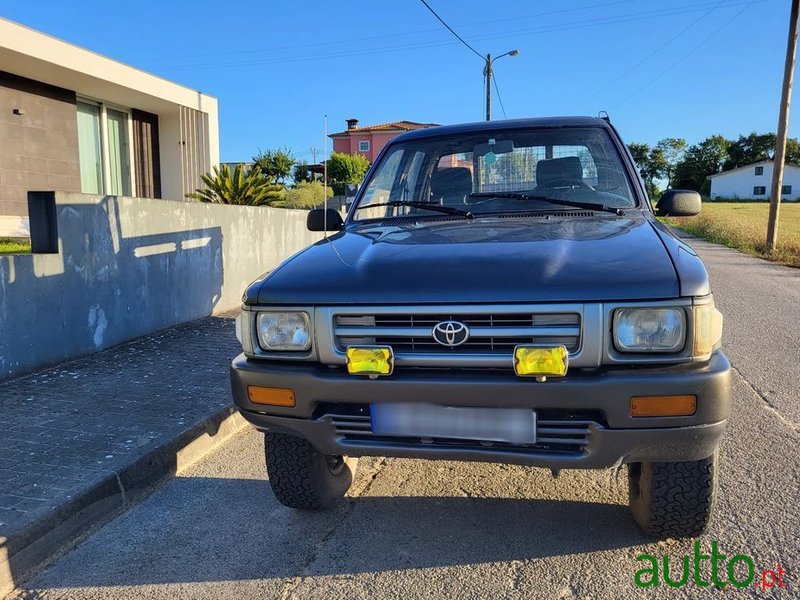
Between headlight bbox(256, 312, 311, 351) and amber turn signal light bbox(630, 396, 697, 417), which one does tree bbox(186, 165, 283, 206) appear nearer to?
headlight bbox(256, 312, 311, 351)

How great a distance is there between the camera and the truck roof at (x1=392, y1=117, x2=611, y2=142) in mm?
3870

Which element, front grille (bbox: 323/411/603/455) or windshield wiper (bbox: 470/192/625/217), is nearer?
front grille (bbox: 323/411/603/455)

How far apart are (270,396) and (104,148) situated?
15.2m

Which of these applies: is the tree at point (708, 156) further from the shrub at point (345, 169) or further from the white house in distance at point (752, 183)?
the shrub at point (345, 169)

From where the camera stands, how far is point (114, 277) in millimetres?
6223

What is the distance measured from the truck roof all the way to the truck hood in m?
1.04

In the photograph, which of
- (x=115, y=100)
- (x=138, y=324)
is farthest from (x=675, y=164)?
(x=138, y=324)

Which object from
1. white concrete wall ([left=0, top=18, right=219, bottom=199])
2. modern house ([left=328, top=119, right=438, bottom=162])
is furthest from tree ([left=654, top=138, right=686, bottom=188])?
white concrete wall ([left=0, top=18, right=219, bottom=199])

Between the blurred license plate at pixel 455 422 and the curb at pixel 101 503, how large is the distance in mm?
1667

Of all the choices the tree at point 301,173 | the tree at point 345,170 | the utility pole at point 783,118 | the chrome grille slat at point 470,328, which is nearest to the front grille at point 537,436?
the chrome grille slat at point 470,328

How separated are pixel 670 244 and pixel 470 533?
1595 millimetres

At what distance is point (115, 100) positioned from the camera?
15375 mm

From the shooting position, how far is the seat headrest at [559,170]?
3639mm

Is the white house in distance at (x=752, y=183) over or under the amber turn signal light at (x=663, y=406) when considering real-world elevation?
over
